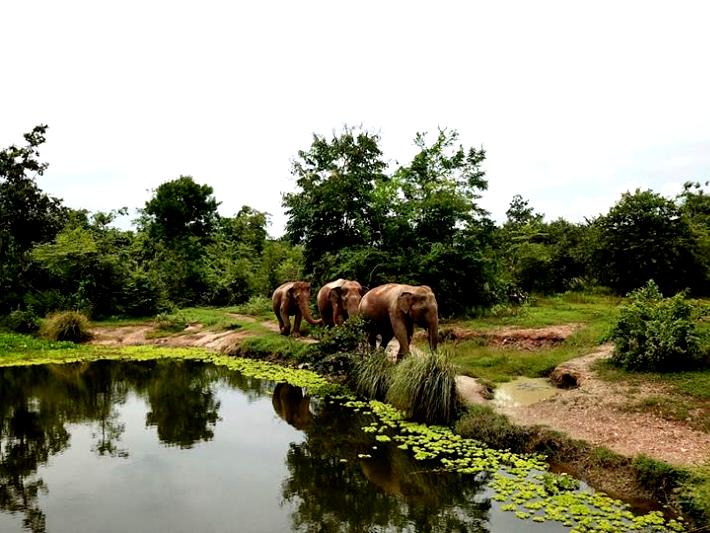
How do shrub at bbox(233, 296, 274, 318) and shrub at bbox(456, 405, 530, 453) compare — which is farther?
shrub at bbox(233, 296, 274, 318)

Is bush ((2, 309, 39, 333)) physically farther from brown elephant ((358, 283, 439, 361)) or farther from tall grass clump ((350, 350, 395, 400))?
brown elephant ((358, 283, 439, 361))

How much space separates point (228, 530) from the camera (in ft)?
18.3

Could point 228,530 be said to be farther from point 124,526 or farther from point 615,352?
point 615,352

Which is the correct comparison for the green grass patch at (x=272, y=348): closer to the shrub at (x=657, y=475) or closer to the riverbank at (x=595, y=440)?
the riverbank at (x=595, y=440)

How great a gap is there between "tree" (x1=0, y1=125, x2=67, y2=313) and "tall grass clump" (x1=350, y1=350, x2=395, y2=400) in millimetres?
16637

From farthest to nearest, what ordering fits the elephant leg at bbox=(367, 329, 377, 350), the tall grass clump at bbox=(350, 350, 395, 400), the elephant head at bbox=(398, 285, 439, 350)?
the elephant leg at bbox=(367, 329, 377, 350), the elephant head at bbox=(398, 285, 439, 350), the tall grass clump at bbox=(350, 350, 395, 400)

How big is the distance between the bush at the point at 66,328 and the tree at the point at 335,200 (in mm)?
7596

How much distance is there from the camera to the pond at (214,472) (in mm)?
5797

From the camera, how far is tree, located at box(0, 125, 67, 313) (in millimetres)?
21109

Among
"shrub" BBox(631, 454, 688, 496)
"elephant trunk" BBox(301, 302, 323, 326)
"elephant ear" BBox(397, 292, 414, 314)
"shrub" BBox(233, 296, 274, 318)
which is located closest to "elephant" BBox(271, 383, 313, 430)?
"elephant ear" BBox(397, 292, 414, 314)

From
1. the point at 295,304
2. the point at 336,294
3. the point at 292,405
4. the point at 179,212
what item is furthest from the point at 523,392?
the point at 179,212

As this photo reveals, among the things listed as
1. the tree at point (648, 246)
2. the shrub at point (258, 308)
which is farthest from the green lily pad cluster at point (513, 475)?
the tree at point (648, 246)

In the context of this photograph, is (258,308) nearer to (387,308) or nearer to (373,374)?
(387,308)

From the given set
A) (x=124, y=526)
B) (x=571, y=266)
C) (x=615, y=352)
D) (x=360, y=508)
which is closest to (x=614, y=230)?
(x=571, y=266)
